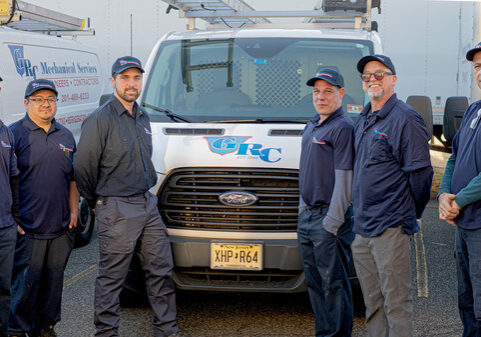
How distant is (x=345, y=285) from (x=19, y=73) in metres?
4.63

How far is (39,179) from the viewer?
4250mm

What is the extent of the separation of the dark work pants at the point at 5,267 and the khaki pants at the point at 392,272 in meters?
2.13

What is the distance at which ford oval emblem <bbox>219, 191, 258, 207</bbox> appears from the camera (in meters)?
Answer: 4.42

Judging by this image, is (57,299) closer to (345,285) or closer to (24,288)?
(24,288)

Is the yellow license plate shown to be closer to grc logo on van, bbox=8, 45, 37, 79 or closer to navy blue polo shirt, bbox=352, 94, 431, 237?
navy blue polo shirt, bbox=352, 94, 431, 237

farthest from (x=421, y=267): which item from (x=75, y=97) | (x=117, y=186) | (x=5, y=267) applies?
(x=75, y=97)

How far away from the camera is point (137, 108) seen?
14.3 feet

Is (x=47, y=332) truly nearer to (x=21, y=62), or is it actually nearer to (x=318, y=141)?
(x=318, y=141)

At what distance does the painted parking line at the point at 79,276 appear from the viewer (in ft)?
19.3

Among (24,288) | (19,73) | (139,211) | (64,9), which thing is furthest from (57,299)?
(64,9)

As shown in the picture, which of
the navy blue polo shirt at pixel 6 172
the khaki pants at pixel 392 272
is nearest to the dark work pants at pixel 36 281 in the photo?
the navy blue polo shirt at pixel 6 172

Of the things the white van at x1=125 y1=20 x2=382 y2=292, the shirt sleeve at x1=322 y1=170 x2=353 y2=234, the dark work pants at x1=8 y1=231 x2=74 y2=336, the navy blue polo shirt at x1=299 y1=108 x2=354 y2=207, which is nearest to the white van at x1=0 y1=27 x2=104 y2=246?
the white van at x1=125 y1=20 x2=382 y2=292

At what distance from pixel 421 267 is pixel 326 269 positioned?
9.30ft

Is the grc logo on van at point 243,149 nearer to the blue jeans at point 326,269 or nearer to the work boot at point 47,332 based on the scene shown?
the blue jeans at point 326,269
